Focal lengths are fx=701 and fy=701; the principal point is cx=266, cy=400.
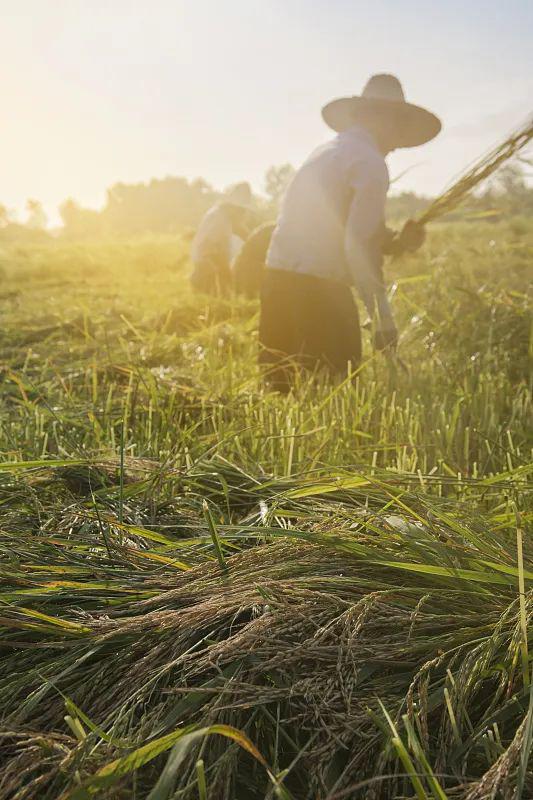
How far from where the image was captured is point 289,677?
823 millimetres

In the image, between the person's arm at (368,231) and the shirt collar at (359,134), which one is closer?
the person's arm at (368,231)

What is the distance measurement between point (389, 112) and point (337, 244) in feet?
2.34

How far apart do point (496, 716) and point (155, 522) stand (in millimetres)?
728

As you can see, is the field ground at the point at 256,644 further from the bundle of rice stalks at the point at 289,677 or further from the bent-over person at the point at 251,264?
the bent-over person at the point at 251,264

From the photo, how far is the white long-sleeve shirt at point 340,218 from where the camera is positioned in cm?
319

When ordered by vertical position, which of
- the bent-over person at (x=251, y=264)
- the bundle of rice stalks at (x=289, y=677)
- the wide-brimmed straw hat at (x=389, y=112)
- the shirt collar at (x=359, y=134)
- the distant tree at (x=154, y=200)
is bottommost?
the bundle of rice stalks at (x=289, y=677)

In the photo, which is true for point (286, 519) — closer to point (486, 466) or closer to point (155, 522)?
point (155, 522)

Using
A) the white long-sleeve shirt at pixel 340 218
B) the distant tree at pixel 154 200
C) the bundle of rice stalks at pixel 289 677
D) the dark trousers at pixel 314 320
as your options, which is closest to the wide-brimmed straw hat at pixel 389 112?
the white long-sleeve shirt at pixel 340 218

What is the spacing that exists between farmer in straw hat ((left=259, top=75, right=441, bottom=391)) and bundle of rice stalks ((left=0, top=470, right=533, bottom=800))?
229 cm

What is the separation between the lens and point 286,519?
1.29m

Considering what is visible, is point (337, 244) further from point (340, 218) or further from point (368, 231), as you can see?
point (368, 231)

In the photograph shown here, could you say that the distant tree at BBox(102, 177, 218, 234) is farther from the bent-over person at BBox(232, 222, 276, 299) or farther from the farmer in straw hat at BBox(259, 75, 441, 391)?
the farmer in straw hat at BBox(259, 75, 441, 391)

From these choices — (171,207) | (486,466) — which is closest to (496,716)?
(486,466)

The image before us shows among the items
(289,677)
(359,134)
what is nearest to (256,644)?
(289,677)
